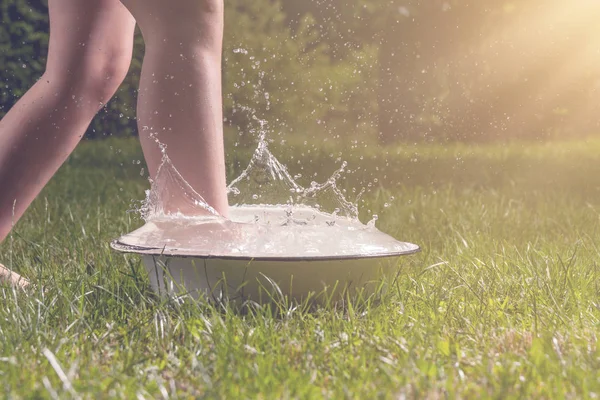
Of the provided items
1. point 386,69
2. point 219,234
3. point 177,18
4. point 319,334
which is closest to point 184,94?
point 177,18

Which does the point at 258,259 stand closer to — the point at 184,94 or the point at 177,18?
the point at 184,94

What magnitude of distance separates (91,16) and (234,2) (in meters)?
4.53

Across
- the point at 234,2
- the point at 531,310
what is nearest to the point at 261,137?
the point at 531,310

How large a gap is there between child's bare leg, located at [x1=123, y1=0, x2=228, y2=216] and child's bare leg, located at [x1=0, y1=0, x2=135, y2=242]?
0.84 ft

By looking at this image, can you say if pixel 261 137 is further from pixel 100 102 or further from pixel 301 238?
pixel 301 238

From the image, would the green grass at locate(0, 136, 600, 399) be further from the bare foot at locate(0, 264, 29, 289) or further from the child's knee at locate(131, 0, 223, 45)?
the child's knee at locate(131, 0, 223, 45)

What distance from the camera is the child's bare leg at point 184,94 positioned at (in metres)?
1.64

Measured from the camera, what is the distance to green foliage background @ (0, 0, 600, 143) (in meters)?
5.80

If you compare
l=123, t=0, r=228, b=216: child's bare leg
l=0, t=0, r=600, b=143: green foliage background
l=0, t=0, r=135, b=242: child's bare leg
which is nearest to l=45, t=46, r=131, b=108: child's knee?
l=0, t=0, r=135, b=242: child's bare leg

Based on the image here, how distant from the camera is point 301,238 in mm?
1610

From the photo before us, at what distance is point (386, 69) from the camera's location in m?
6.45

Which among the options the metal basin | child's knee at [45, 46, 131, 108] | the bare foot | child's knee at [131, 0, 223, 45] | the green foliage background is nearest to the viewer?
the metal basin

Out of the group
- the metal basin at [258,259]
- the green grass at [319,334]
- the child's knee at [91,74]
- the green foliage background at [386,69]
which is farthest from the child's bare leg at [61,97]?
the green foliage background at [386,69]

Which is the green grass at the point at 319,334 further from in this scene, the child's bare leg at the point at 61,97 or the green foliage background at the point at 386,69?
the green foliage background at the point at 386,69
